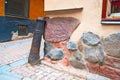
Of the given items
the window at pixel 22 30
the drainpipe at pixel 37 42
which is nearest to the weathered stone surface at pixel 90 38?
the drainpipe at pixel 37 42

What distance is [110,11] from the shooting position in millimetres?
2732

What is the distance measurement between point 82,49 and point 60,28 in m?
0.60

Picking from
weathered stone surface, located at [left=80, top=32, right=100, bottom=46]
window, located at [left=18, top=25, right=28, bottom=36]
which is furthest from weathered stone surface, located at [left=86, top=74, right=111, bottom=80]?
window, located at [left=18, top=25, right=28, bottom=36]

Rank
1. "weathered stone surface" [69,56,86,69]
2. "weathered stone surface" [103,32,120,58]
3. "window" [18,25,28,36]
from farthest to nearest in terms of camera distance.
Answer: "window" [18,25,28,36]
"weathered stone surface" [69,56,86,69]
"weathered stone surface" [103,32,120,58]

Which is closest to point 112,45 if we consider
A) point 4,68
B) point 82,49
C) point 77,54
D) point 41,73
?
point 82,49

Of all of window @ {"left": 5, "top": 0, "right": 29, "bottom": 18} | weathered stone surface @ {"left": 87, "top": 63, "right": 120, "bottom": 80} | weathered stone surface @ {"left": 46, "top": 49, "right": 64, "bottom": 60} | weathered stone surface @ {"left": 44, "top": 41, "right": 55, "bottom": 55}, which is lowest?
weathered stone surface @ {"left": 87, "top": 63, "right": 120, "bottom": 80}

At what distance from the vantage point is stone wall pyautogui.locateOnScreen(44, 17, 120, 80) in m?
2.61

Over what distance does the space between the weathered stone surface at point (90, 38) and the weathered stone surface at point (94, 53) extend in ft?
0.25

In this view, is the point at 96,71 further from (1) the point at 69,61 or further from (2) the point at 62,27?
(2) the point at 62,27

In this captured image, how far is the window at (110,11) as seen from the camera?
8.54 feet

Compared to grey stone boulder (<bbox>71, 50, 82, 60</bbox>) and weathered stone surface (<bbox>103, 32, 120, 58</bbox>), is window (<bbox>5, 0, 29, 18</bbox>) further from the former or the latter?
weathered stone surface (<bbox>103, 32, 120, 58</bbox>)

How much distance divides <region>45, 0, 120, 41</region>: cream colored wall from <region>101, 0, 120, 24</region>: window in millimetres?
70

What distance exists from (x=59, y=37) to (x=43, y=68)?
659mm

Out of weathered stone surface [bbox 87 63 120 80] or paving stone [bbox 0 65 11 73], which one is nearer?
weathered stone surface [bbox 87 63 120 80]
